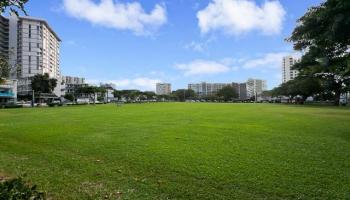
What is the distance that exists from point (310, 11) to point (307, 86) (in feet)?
253

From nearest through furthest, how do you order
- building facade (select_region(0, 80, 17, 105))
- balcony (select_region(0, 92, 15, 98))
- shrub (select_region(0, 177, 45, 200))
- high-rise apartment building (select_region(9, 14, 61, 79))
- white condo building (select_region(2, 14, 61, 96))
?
shrub (select_region(0, 177, 45, 200)) < balcony (select_region(0, 92, 15, 98)) < building facade (select_region(0, 80, 17, 105)) < white condo building (select_region(2, 14, 61, 96)) < high-rise apartment building (select_region(9, 14, 61, 79))

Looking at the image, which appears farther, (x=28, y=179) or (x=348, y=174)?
(x=348, y=174)

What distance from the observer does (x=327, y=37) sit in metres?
11.8

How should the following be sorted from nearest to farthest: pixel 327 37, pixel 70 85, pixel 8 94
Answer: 1. pixel 327 37
2. pixel 8 94
3. pixel 70 85

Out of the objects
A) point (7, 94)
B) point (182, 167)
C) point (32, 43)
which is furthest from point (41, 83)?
point (182, 167)

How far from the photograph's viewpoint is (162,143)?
12.3 m

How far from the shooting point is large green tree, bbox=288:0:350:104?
10.7 metres

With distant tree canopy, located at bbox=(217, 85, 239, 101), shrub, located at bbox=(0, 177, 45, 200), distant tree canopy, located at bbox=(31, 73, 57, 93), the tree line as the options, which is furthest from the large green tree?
distant tree canopy, located at bbox=(217, 85, 239, 101)

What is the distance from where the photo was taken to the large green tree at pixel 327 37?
1067 centimetres

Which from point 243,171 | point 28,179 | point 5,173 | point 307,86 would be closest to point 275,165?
point 243,171

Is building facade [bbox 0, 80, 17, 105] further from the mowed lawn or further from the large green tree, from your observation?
the large green tree

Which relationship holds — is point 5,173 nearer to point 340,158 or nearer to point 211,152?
point 211,152

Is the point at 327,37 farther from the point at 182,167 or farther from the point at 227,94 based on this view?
the point at 227,94

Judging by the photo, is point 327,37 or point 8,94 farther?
point 8,94
